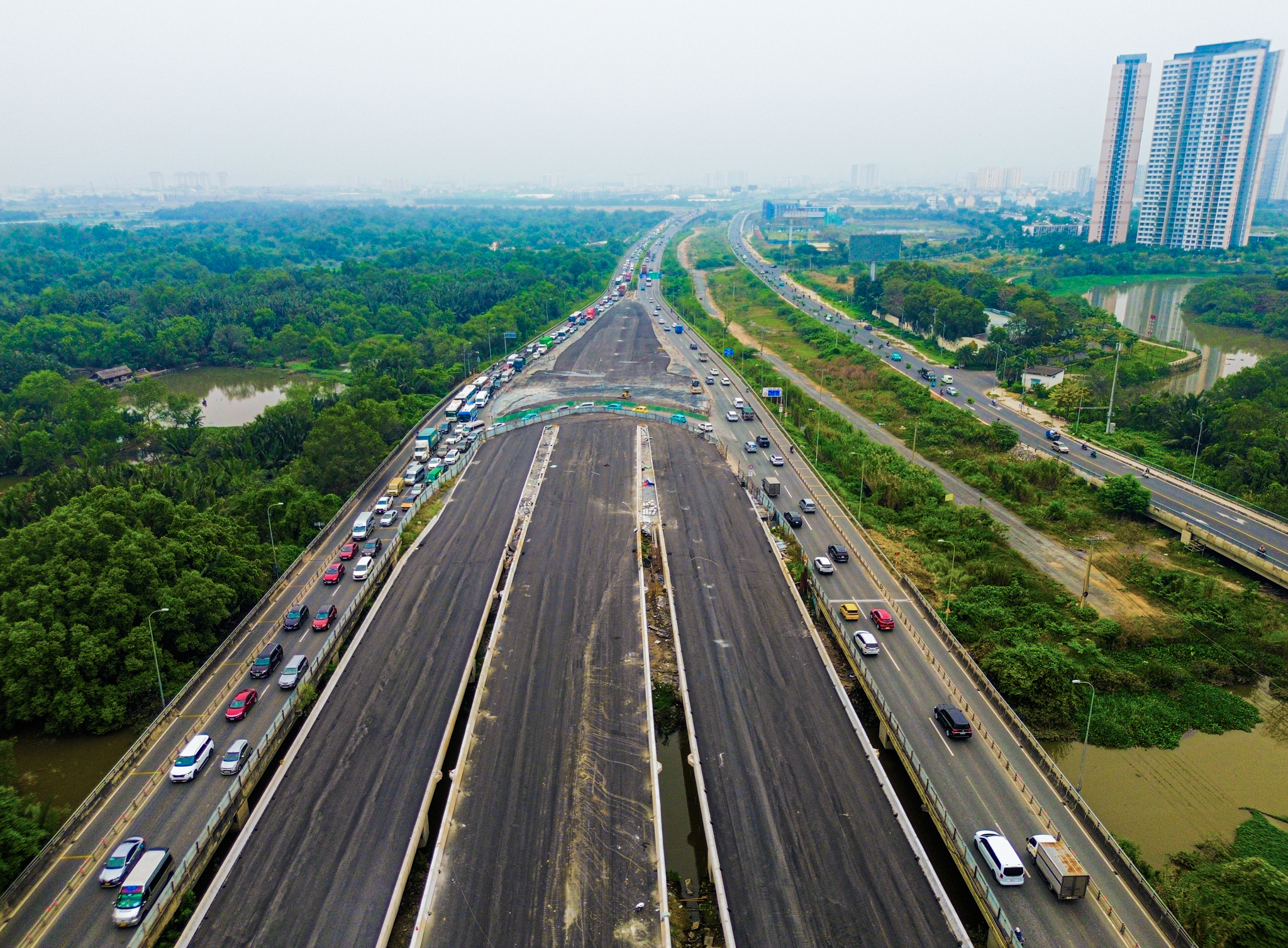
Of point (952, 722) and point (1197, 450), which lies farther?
point (1197, 450)

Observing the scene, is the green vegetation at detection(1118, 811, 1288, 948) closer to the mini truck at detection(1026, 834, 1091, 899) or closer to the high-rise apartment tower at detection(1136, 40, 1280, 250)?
the mini truck at detection(1026, 834, 1091, 899)

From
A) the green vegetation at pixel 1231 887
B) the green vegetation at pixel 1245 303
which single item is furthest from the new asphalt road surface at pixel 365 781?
the green vegetation at pixel 1245 303

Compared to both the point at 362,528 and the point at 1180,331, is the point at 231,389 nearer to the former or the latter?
the point at 362,528

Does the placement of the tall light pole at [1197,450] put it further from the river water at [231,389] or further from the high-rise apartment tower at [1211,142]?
the high-rise apartment tower at [1211,142]

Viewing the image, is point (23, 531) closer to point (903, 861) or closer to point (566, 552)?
point (566, 552)

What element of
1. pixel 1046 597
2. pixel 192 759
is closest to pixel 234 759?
pixel 192 759

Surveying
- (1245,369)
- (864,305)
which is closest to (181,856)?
(1245,369)
